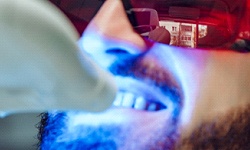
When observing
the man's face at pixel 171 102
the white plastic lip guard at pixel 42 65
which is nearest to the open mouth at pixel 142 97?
the man's face at pixel 171 102

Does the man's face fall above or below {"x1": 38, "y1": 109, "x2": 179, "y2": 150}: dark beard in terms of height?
above

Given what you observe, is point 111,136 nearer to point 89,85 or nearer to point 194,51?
point 194,51

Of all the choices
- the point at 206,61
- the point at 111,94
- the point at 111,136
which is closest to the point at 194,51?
the point at 206,61

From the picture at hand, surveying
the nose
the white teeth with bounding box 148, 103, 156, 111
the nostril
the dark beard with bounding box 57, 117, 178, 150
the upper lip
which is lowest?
the dark beard with bounding box 57, 117, 178, 150

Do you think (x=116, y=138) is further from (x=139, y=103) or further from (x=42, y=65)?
(x=42, y=65)

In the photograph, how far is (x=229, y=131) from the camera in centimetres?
60

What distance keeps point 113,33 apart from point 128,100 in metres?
0.10

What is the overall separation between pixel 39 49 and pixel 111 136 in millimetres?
354

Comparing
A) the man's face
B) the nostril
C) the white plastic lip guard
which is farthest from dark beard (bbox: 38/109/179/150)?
the white plastic lip guard

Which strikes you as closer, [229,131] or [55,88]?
[55,88]

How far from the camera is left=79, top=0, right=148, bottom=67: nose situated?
566 mm

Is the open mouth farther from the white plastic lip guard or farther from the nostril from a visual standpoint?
the white plastic lip guard

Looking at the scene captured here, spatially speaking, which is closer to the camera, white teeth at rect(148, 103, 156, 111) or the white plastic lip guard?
the white plastic lip guard

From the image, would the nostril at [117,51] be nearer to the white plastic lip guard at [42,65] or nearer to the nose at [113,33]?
the nose at [113,33]
